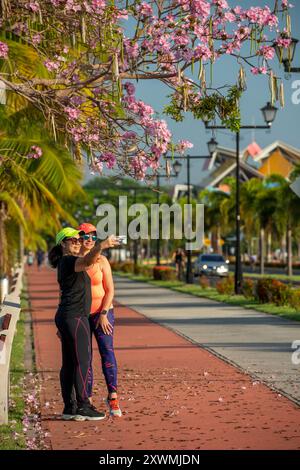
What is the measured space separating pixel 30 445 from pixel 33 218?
2300 centimetres

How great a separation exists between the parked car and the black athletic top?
52811 mm

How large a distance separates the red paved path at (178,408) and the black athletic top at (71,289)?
40.6 inches

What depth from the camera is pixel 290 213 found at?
6438cm

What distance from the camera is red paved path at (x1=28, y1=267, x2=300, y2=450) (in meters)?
9.41

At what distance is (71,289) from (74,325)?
1.08 feet

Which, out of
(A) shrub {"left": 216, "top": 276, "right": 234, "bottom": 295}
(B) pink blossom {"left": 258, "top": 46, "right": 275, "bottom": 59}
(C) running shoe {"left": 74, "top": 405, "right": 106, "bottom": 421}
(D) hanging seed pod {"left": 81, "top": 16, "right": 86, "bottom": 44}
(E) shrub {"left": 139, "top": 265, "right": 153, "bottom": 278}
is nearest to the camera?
(D) hanging seed pod {"left": 81, "top": 16, "right": 86, "bottom": 44}

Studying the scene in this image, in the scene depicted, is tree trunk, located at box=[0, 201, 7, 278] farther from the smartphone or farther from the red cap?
the smartphone

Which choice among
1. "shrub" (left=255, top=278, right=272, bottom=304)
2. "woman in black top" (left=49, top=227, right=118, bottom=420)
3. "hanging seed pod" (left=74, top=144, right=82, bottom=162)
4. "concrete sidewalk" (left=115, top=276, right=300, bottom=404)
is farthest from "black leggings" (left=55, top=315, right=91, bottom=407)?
"shrub" (left=255, top=278, right=272, bottom=304)

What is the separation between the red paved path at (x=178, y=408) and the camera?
9.41 metres

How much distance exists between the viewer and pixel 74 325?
10.5 meters

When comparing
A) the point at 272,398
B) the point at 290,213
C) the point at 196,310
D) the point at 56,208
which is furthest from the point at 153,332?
the point at 290,213

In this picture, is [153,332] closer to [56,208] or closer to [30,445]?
[56,208]

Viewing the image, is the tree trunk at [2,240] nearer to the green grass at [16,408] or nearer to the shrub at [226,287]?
the green grass at [16,408]

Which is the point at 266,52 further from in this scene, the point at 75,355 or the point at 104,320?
the point at 75,355
